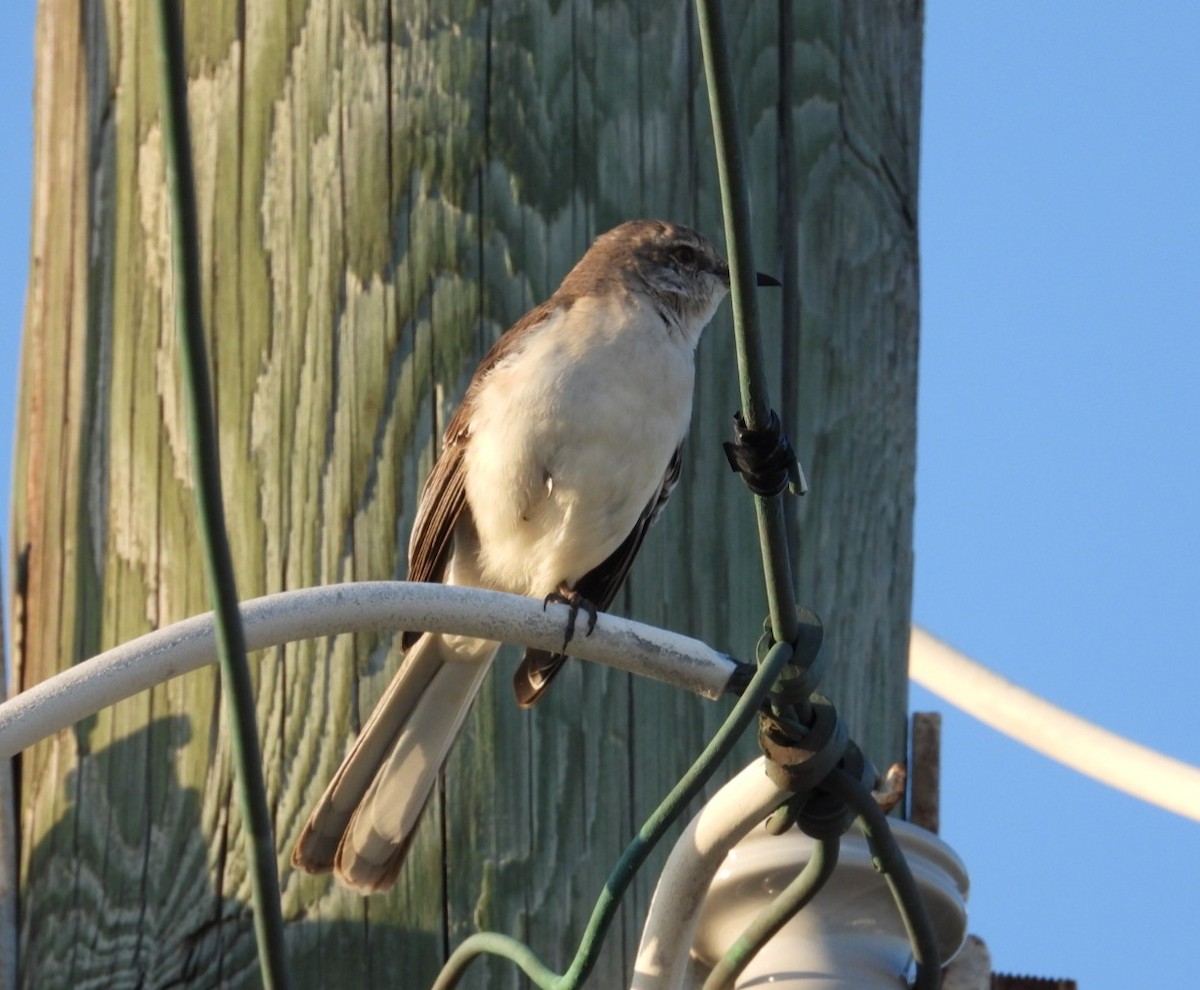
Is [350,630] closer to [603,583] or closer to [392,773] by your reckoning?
[392,773]

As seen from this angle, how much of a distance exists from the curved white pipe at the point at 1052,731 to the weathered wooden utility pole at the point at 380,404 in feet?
3.74

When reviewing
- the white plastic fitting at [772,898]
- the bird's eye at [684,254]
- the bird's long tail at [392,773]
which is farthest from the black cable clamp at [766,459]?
the bird's eye at [684,254]

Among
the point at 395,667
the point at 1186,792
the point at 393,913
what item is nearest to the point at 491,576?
the point at 395,667

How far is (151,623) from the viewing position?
12.9 ft

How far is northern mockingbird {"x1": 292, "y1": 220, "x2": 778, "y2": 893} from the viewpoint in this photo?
3.73m

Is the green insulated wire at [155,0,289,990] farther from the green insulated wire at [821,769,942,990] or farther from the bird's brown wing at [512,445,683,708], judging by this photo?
the bird's brown wing at [512,445,683,708]

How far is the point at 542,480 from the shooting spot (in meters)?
4.57

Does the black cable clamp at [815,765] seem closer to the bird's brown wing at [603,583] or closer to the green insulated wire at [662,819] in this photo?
the green insulated wire at [662,819]

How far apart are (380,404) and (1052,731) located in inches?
95.4

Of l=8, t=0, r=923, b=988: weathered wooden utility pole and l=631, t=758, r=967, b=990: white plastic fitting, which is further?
l=8, t=0, r=923, b=988: weathered wooden utility pole

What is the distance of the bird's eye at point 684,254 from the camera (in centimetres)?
447

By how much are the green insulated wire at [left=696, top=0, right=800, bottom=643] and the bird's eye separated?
5.81ft

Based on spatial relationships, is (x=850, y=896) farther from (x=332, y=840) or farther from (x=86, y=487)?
(x=86, y=487)

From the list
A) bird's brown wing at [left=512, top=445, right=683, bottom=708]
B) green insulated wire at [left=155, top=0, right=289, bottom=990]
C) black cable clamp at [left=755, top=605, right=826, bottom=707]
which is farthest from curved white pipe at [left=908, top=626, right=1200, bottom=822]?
green insulated wire at [left=155, top=0, right=289, bottom=990]
